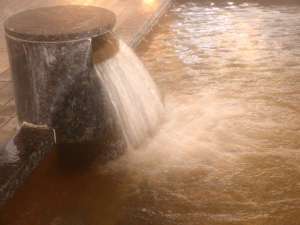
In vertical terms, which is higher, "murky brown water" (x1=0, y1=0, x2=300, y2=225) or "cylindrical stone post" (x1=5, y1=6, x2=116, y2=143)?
"cylindrical stone post" (x1=5, y1=6, x2=116, y2=143)

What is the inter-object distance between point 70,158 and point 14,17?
1.57m

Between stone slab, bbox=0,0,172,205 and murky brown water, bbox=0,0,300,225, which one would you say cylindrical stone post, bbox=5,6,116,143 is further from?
murky brown water, bbox=0,0,300,225

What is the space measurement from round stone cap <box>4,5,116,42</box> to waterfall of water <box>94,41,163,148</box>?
369 millimetres

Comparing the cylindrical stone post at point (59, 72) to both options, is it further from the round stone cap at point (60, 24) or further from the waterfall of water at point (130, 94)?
the waterfall of water at point (130, 94)

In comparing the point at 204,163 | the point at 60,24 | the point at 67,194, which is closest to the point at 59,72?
the point at 60,24

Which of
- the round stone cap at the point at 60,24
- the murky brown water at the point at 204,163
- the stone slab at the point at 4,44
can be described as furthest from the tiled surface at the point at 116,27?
the round stone cap at the point at 60,24

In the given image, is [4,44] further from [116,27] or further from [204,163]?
[204,163]

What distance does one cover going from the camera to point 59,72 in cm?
394

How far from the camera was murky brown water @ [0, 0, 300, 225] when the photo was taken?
12.7ft

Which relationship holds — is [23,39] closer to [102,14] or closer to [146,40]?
[102,14]

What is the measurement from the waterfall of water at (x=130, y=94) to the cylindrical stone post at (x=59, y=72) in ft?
0.59

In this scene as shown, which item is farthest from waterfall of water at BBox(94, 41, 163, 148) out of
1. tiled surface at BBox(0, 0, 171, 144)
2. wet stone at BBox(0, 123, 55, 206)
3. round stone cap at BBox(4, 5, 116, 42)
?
tiled surface at BBox(0, 0, 171, 144)

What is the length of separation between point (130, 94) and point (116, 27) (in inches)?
162

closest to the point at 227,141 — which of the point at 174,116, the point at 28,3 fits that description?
the point at 174,116
